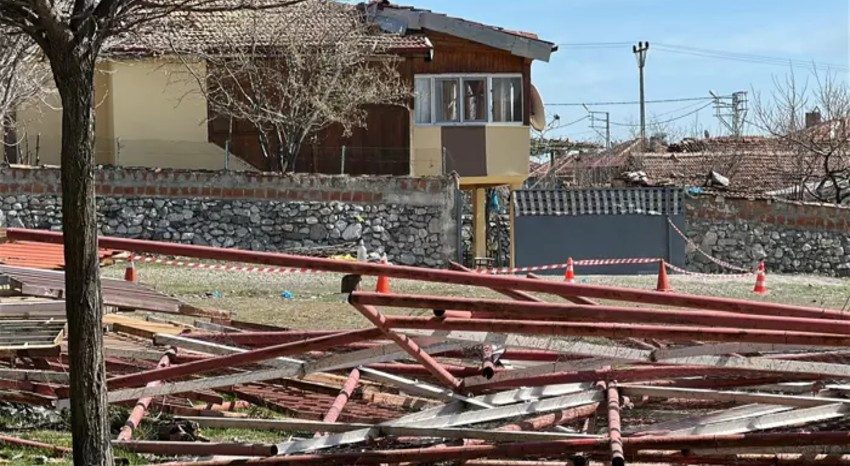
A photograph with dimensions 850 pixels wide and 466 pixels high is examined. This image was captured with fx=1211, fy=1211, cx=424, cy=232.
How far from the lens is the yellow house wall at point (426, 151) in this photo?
2953 centimetres

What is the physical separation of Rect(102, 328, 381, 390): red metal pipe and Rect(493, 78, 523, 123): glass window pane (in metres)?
23.4

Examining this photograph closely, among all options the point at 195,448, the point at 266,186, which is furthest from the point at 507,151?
the point at 195,448

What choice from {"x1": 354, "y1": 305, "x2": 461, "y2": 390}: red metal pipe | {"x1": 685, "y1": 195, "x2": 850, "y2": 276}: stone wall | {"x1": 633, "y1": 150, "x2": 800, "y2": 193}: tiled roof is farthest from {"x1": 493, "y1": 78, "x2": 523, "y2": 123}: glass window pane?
{"x1": 354, "y1": 305, "x2": 461, "y2": 390}: red metal pipe

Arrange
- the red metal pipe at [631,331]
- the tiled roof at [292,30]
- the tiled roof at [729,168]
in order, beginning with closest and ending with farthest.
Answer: the red metal pipe at [631,331]
the tiled roof at [292,30]
the tiled roof at [729,168]

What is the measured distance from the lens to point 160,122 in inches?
1176

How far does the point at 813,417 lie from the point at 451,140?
2385cm

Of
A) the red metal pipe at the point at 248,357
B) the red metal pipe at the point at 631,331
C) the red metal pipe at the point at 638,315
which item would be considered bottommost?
the red metal pipe at the point at 248,357

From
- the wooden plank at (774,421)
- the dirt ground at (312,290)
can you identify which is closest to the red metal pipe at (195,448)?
the wooden plank at (774,421)

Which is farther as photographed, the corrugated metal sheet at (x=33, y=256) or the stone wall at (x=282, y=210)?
the stone wall at (x=282, y=210)

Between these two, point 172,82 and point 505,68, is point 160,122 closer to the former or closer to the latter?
point 172,82

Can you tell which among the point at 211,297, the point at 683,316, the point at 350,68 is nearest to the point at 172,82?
the point at 350,68

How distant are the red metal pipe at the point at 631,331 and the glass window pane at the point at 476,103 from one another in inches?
954

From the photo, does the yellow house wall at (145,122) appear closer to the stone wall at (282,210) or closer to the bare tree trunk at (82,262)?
the stone wall at (282,210)

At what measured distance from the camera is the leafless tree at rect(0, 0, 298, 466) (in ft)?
16.9
